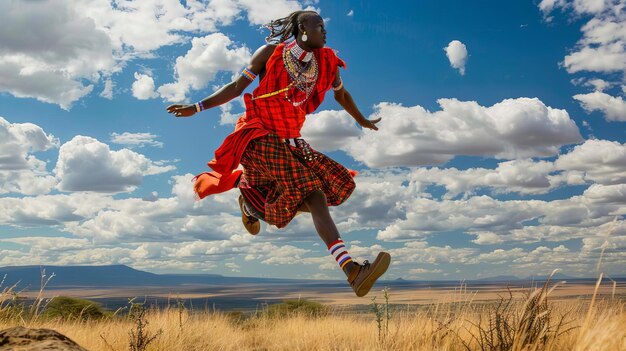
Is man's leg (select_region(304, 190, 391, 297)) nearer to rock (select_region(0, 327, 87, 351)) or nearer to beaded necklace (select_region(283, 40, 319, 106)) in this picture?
beaded necklace (select_region(283, 40, 319, 106))

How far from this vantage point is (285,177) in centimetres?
604

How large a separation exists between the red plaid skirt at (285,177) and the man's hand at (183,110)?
0.69 m

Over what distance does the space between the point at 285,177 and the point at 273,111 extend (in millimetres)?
664

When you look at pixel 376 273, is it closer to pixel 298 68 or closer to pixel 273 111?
pixel 273 111

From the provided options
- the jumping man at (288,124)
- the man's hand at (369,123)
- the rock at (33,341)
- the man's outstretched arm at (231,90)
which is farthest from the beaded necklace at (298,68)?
the rock at (33,341)

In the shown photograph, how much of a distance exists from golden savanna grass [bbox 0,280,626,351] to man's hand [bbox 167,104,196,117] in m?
2.02

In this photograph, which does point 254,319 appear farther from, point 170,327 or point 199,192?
point 199,192

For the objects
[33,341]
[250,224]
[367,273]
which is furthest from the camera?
[250,224]

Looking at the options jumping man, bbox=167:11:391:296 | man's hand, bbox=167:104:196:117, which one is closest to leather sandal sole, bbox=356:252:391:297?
jumping man, bbox=167:11:391:296

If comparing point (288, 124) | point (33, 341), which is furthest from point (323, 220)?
point (33, 341)

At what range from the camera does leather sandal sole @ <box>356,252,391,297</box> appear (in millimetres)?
5414

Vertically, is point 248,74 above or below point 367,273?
above

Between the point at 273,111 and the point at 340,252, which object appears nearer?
the point at 340,252

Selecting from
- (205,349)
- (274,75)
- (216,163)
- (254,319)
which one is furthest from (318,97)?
(254,319)
